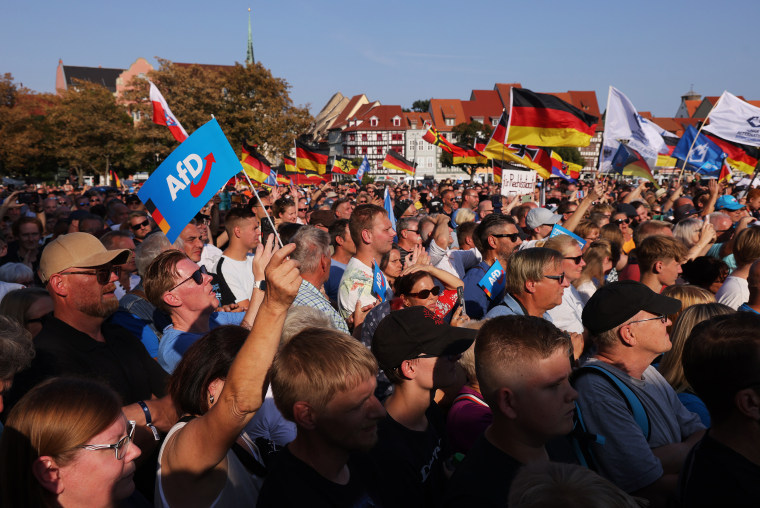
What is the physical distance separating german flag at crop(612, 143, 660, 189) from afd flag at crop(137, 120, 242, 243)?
12.0m

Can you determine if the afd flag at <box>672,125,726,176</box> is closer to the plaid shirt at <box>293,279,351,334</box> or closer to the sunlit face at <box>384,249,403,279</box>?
the sunlit face at <box>384,249,403,279</box>

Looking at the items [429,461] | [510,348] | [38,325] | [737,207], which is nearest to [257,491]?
[429,461]

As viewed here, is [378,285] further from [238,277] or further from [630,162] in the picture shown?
[630,162]

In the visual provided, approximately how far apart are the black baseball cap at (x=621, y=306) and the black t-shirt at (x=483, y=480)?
1041mm

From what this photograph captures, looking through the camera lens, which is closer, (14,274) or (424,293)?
(424,293)

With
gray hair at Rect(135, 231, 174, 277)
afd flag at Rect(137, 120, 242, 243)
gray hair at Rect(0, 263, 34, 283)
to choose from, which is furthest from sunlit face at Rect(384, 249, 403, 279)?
gray hair at Rect(0, 263, 34, 283)

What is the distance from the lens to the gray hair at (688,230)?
6980mm

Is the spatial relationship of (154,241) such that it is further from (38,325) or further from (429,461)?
(429,461)

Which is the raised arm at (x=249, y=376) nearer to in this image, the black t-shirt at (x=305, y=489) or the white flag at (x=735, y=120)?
the black t-shirt at (x=305, y=489)

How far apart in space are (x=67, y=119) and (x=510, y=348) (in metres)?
65.3

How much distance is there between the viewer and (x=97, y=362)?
3.38 metres

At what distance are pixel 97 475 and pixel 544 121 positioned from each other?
1052cm

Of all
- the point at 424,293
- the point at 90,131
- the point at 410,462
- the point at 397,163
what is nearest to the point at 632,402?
the point at 410,462

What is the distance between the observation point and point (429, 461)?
283cm
